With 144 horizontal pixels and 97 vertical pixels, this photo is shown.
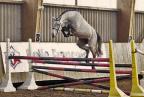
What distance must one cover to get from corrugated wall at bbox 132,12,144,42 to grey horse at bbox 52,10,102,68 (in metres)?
6.28

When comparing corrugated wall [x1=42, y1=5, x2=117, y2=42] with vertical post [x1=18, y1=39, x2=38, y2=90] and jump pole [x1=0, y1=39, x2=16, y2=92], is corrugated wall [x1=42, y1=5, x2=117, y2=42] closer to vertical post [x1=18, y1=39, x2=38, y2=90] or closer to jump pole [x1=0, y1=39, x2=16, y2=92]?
vertical post [x1=18, y1=39, x2=38, y2=90]

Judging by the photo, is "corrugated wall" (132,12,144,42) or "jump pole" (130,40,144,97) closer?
"jump pole" (130,40,144,97)

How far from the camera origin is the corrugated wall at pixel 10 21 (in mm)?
14312

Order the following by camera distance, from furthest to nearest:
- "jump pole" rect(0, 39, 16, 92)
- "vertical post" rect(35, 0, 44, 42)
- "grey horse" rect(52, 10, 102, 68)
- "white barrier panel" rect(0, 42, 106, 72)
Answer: "vertical post" rect(35, 0, 44, 42) < "white barrier panel" rect(0, 42, 106, 72) < "jump pole" rect(0, 39, 16, 92) < "grey horse" rect(52, 10, 102, 68)

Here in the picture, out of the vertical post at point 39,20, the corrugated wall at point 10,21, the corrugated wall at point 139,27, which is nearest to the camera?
the corrugated wall at point 10,21

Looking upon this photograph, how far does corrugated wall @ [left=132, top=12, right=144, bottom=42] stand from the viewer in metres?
18.6

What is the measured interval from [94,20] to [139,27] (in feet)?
7.65

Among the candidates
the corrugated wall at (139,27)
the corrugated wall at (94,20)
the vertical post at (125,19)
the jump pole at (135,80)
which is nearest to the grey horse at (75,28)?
the jump pole at (135,80)

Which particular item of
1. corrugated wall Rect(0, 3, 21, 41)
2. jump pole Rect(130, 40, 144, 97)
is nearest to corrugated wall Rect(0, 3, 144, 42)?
corrugated wall Rect(0, 3, 21, 41)

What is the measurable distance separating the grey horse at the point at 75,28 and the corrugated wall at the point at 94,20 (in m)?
3.32

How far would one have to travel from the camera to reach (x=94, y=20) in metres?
17.3

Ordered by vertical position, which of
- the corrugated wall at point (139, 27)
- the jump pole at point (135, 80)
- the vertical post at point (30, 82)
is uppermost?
the corrugated wall at point (139, 27)

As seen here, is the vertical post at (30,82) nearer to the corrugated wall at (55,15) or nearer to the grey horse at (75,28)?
the grey horse at (75,28)

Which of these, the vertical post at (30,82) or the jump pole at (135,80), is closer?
the jump pole at (135,80)
